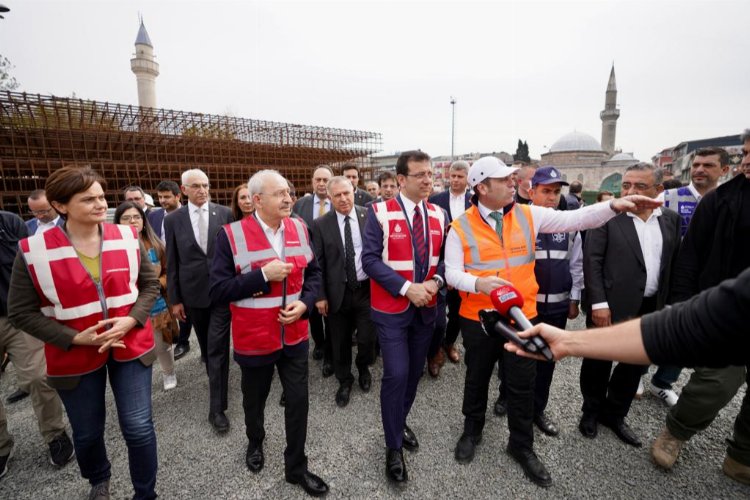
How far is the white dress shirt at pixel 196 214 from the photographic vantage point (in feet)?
12.6

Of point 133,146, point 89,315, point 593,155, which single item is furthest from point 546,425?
point 593,155

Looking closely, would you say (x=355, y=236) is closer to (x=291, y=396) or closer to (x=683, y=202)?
(x=291, y=396)

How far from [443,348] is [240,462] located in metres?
2.95

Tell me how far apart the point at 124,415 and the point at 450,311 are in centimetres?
385

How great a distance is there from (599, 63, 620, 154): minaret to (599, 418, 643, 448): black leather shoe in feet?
262

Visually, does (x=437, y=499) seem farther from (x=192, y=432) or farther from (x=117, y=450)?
(x=117, y=450)

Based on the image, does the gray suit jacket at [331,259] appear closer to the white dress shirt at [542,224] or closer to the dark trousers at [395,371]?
the dark trousers at [395,371]

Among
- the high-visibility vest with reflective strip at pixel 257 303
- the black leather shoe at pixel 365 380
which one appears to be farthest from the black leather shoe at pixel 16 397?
the black leather shoe at pixel 365 380

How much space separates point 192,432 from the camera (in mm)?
3350

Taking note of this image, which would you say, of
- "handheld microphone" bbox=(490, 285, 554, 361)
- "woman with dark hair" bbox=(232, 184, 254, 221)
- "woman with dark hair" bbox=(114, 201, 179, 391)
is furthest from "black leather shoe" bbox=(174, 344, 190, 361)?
"handheld microphone" bbox=(490, 285, 554, 361)

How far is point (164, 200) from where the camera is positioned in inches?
191

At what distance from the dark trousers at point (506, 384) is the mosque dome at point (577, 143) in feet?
247

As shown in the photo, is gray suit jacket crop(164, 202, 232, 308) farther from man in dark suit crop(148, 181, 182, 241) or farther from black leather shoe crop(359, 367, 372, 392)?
black leather shoe crop(359, 367, 372, 392)

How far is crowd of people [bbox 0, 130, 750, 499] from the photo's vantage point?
220 cm
